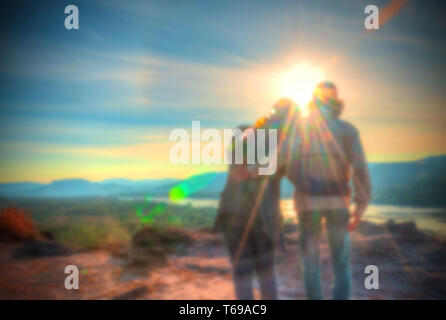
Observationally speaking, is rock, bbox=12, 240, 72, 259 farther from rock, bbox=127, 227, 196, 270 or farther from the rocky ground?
rock, bbox=127, 227, 196, 270

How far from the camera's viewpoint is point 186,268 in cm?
484

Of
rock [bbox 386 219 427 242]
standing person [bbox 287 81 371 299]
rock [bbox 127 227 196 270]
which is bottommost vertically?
rock [bbox 127 227 196 270]

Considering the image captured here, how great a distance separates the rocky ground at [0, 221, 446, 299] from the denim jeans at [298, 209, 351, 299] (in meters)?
0.29

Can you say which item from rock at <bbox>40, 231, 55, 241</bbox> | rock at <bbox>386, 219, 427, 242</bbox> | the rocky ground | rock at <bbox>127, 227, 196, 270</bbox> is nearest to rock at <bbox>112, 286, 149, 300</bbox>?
the rocky ground

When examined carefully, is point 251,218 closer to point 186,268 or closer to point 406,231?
point 186,268

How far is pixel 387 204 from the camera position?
4469 mm

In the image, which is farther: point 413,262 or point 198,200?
point 413,262

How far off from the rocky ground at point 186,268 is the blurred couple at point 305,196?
1.16 ft

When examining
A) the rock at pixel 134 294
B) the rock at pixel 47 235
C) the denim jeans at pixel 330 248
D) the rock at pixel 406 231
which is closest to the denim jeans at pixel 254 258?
the denim jeans at pixel 330 248

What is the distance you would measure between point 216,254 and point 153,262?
127 cm

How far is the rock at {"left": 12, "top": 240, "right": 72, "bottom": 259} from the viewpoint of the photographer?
17.9 feet

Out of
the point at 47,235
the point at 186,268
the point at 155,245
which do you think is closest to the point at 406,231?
the point at 186,268

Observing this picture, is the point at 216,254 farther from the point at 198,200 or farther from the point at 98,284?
the point at 198,200
